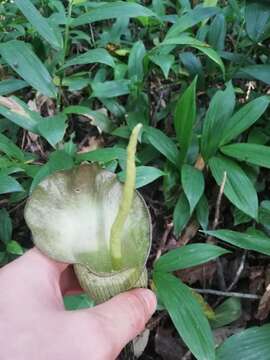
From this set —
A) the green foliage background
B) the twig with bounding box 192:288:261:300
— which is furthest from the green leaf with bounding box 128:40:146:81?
the twig with bounding box 192:288:261:300

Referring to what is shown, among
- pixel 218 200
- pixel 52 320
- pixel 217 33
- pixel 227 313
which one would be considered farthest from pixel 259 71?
pixel 52 320

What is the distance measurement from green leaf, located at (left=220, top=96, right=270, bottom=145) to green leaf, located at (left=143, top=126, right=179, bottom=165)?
116mm

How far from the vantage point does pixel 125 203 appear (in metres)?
0.65

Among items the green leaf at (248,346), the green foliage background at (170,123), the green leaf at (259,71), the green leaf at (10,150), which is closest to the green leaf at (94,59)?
the green foliage background at (170,123)

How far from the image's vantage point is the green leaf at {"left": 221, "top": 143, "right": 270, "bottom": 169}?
3.40 feet

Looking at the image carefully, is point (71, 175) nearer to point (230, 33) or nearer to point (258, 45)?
point (258, 45)

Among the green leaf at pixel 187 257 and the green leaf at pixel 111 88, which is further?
the green leaf at pixel 111 88

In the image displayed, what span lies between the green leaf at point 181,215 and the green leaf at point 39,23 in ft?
1.65

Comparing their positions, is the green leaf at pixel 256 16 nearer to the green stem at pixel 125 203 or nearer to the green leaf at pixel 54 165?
the green leaf at pixel 54 165

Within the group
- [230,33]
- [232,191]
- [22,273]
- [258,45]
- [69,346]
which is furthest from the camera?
[230,33]

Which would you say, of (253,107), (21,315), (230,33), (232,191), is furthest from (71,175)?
(230,33)

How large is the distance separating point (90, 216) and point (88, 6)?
2.84 feet

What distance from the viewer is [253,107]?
1.11 meters

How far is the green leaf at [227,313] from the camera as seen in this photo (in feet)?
3.35
